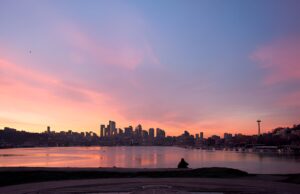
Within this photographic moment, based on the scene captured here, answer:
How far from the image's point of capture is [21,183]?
2545 cm

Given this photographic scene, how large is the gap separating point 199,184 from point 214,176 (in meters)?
4.91

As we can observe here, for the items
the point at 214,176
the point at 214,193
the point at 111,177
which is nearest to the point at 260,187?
the point at 214,193

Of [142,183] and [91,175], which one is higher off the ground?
[91,175]

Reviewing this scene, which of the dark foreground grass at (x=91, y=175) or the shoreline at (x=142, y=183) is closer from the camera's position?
the shoreline at (x=142, y=183)

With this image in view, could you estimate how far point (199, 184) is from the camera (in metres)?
23.7

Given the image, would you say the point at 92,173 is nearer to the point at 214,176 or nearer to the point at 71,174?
the point at 71,174

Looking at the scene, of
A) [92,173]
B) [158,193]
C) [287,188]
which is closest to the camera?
[158,193]

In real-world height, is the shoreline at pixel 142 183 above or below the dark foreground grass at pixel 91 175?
below

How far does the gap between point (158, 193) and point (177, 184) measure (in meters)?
4.26

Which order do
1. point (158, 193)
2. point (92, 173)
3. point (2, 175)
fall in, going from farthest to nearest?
point (92, 173)
point (2, 175)
point (158, 193)

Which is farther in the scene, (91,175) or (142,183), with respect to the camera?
(91,175)

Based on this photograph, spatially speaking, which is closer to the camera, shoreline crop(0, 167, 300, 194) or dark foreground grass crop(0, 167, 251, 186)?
shoreline crop(0, 167, 300, 194)

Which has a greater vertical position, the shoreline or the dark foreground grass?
the dark foreground grass

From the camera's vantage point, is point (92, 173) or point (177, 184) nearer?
point (177, 184)
